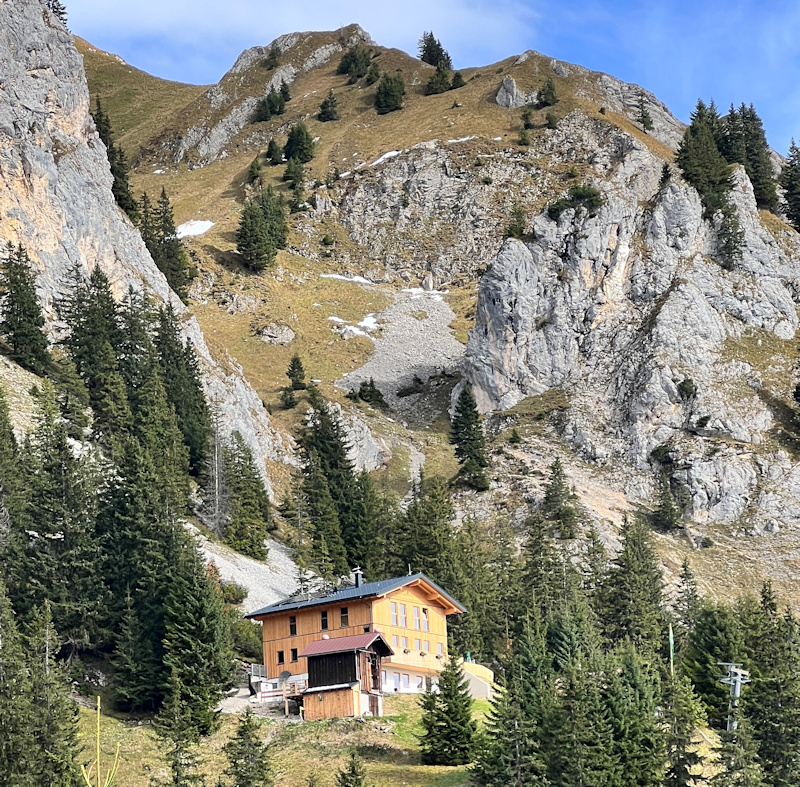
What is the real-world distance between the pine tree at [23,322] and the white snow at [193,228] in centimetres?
6082

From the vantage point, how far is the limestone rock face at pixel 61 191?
10988 centimetres

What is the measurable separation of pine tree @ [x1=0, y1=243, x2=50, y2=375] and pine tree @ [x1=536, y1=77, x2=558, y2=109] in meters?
103

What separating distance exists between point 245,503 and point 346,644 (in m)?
→ 32.2

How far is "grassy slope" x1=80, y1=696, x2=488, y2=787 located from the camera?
5350 centimetres

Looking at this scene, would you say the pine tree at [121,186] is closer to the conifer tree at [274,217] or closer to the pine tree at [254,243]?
the pine tree at [254,243]

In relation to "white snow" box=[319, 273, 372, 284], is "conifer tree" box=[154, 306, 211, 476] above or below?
below

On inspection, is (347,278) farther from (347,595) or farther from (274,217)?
(347,595)

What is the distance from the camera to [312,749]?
5734cm

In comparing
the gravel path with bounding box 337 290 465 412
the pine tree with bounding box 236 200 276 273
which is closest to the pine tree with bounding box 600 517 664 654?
the gravel path with bounding box 337 290 465 412

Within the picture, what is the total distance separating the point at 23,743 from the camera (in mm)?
42781

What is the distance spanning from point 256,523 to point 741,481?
4980cm

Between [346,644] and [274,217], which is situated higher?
[274,217]

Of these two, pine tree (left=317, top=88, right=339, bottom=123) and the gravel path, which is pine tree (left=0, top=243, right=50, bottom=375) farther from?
pine tree (left=317, top=88, right=339, bottom=123)

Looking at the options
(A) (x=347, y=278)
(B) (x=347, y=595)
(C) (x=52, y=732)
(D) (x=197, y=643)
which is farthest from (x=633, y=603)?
(A) (x=347, y=278)
